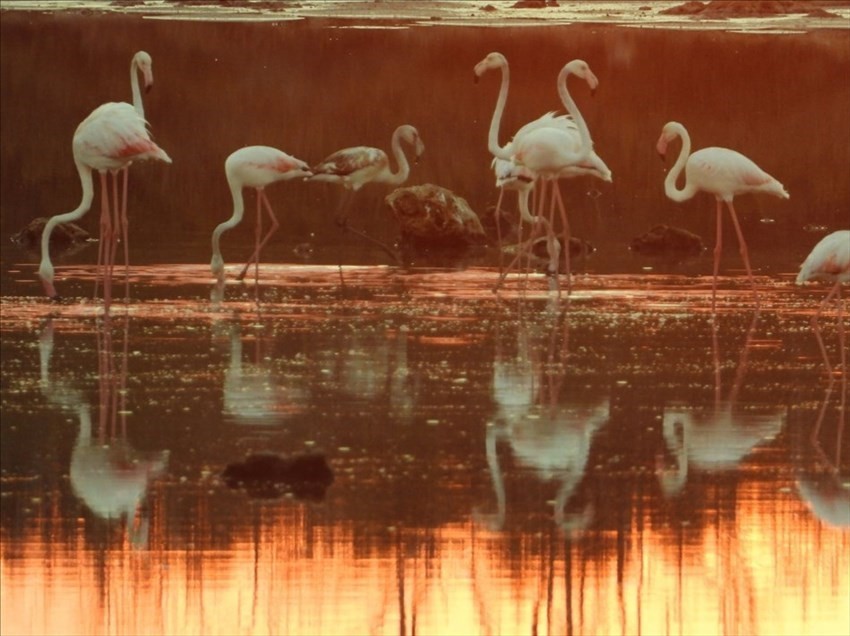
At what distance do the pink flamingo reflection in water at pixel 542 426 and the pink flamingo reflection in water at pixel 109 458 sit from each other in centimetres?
152

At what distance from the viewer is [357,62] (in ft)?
145

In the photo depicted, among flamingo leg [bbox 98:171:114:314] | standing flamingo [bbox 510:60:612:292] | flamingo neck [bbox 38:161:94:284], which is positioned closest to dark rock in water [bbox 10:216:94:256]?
flamingo leg [bbox 98:171:114:314]

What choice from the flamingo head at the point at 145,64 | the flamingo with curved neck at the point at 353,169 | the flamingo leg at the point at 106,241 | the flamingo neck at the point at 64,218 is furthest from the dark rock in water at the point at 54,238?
the flamingo neck at the point at 64,218

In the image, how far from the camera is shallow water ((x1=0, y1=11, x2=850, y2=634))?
7.79 metres

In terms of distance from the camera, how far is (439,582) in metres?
7.92

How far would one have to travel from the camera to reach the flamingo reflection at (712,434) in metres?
9.78

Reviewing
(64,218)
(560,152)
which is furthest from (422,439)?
(560,152)

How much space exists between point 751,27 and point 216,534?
5628 centimetres

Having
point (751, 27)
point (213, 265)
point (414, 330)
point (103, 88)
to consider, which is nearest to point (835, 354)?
point (414, 330)

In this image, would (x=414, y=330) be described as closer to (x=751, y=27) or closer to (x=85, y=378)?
(x=85, y=378)

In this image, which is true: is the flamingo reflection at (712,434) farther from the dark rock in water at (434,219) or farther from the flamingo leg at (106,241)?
the dark rock in water at (434,219)

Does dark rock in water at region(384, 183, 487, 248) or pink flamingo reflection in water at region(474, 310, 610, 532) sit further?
dark rock in water at region(384, 183, 487, 248)

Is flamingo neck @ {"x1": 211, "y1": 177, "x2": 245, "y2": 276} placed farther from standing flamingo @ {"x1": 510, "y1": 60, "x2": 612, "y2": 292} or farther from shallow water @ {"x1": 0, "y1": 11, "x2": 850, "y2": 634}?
standing flamingo @ {"x1": 510, "y1": 60, "x2": 612, "y2": 292}

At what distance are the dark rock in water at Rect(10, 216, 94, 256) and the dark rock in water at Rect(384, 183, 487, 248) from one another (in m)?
3.02
